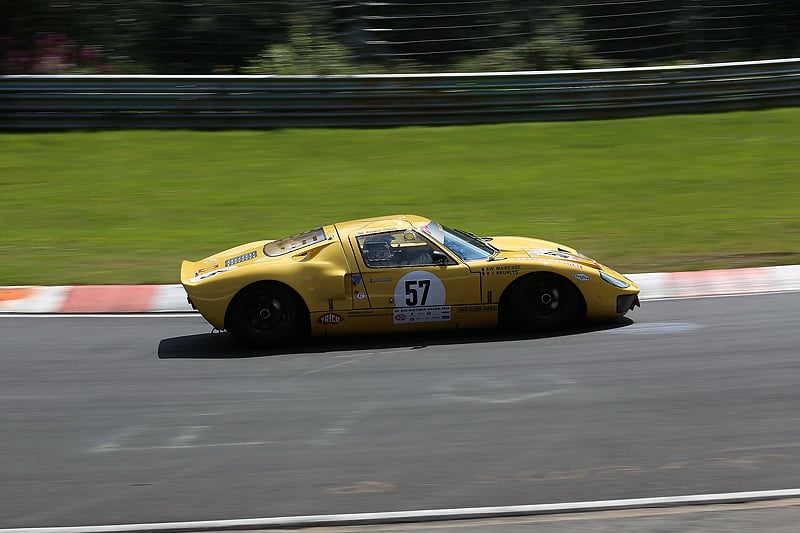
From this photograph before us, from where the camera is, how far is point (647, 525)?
223 inches

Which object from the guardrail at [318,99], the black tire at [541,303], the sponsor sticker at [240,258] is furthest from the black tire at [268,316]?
the guardrail at [318,99]

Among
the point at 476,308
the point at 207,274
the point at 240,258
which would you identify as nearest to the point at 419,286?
the point at 476,308

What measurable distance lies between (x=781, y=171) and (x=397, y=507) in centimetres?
1231

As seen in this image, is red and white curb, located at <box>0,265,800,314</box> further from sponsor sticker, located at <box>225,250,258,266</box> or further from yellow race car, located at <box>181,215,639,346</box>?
yellow race car, located at <box>181,215,639,346</box>

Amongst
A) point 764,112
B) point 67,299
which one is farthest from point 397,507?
point 764,112

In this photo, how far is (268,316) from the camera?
959cm

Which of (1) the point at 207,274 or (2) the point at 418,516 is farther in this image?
(1) the point at 207,274

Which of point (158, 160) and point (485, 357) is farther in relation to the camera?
point (158, 160)

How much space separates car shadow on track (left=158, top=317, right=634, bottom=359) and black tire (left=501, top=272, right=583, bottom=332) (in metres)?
0.10

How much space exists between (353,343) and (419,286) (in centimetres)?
85

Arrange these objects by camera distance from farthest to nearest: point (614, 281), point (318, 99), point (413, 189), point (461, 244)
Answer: point (318, 99), point (413, 189), point (461, 244), point (614, 281)

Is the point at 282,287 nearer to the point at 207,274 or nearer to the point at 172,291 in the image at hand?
the point at 207,274

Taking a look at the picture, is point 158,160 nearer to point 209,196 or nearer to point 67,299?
point 209,196

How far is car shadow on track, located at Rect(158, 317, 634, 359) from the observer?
9.46 m
